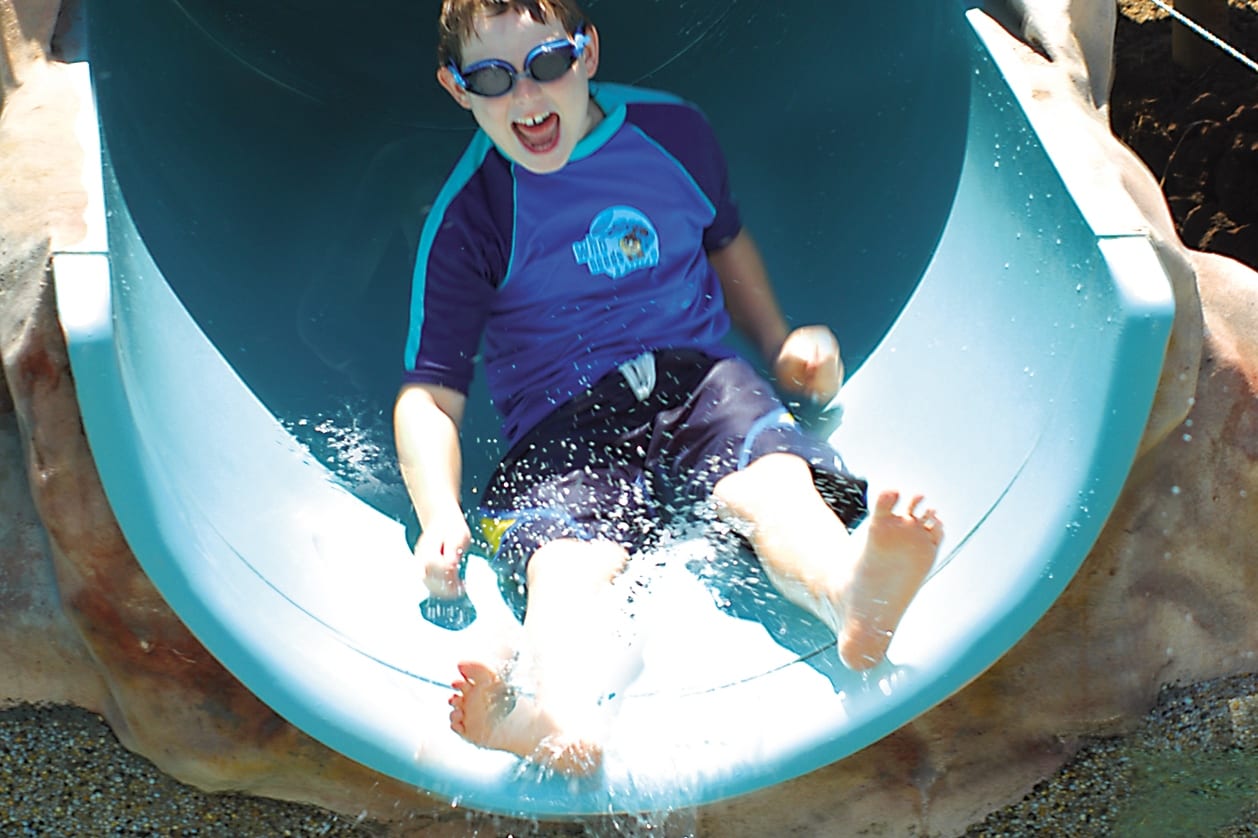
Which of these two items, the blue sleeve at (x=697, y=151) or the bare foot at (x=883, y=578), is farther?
the blue sleeve at (x=697, y=151)

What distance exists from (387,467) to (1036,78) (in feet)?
3.90

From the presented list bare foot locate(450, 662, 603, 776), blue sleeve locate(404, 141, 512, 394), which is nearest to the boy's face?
blue sleeve locate(404, 141, 512, 394)

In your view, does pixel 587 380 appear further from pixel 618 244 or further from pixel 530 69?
pixel 530 69

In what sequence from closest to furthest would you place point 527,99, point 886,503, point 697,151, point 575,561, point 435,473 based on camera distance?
point 886,503 → point 575,561 → point 435,473 → point 527,99 → point 697,151

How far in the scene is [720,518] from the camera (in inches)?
84.9

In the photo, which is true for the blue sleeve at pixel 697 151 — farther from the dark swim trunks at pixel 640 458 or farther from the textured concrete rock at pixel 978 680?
the textured concrete rock at pixel 978 680

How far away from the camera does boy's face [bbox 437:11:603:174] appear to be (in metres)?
2.28

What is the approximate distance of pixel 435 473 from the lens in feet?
7.09

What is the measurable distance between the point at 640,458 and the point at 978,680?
0.60 meters

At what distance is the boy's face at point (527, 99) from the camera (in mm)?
2275

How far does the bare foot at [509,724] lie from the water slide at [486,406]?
0.12 feet

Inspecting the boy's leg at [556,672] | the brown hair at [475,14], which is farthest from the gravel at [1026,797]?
the brown hair at [475,14]

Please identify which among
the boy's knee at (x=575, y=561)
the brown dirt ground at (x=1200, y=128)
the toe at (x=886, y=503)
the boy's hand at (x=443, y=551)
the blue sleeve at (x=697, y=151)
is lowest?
the brown dirt ground at (x=1200, y=128)

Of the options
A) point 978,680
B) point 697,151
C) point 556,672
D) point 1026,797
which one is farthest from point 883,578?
point 697,151
